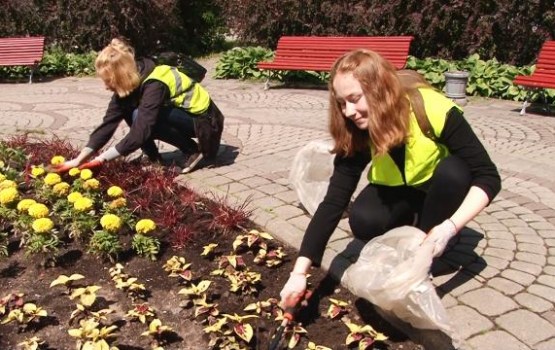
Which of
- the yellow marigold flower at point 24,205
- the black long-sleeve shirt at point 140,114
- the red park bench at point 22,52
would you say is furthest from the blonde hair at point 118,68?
the red park bench at point 22,52

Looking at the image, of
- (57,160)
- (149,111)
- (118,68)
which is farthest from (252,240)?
(57,160)

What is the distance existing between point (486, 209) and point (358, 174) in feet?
5.73

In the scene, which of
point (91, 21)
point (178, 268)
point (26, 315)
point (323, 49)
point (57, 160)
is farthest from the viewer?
point (91, 21)

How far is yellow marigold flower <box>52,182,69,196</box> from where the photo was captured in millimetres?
3422

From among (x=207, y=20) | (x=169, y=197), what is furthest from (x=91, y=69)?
(x=169, y=197)

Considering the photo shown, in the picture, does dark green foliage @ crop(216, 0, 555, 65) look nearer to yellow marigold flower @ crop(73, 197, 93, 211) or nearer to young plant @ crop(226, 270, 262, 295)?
young plant @ crop(226, 270, 262, 295)

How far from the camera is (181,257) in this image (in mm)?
3059

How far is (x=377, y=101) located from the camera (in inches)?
85.9

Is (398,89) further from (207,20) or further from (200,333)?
(207,20)

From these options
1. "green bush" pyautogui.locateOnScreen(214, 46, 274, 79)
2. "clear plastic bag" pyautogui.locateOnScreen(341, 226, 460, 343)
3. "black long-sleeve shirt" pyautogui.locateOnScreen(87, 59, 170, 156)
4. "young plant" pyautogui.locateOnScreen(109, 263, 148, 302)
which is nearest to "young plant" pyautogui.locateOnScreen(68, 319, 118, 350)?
"young plant" pyautogui.locateOnScreen(109, 263, 148, 302)

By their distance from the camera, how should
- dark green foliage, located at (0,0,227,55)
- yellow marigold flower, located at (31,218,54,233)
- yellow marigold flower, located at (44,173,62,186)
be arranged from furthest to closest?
1. dark green foliage, located at (0,0,227,55)
2. yellow marigold flower, located at (44,173,62,186)
3. yellow marigold flower, located at (31,218,54,233)

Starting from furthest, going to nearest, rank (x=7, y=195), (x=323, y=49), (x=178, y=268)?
(x=323, y=49)
(x=7, y=195)
(x=178, y=268)

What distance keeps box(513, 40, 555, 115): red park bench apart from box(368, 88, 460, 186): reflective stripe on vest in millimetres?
4880

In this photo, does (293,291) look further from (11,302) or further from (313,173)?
(313,173)
